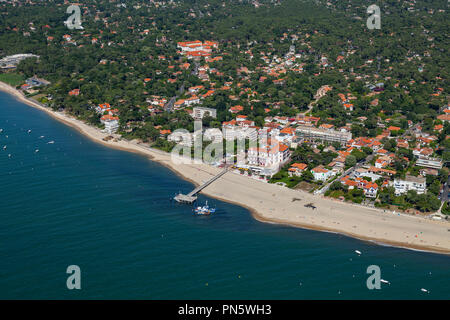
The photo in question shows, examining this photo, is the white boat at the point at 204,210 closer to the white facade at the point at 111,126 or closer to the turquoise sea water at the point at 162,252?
the turquoise sea water at the point at 162,252

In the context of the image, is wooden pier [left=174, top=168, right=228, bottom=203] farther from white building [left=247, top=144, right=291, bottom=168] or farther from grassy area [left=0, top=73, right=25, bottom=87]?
grassy area [left=0, top=73, right=25, bottom=87]

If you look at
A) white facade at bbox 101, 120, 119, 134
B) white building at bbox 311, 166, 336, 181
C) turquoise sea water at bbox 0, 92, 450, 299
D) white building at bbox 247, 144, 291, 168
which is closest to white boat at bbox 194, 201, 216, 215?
turquoise sea water at bbox 0, 92, 450, 299

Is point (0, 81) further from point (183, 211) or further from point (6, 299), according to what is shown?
point (6, 299)

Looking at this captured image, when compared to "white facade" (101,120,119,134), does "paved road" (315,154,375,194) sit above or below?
below

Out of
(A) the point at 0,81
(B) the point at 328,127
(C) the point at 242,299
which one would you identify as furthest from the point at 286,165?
(A) the point at 0,81

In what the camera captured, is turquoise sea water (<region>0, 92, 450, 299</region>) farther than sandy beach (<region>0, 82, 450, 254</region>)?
No

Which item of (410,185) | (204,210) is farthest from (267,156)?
(410,185)
